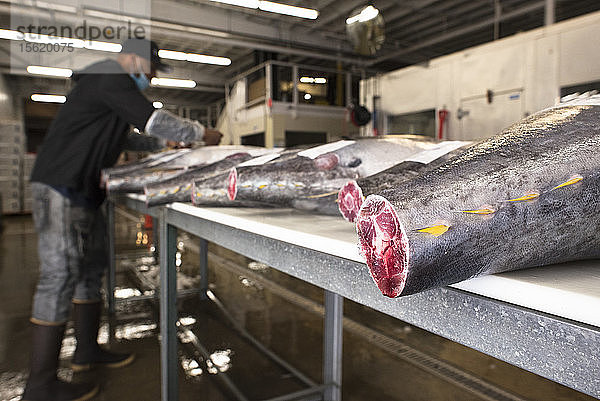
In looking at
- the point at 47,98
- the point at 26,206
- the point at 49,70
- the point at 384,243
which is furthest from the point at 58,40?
the point at 384,243

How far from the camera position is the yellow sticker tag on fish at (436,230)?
0.42 meters

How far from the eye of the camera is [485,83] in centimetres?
350

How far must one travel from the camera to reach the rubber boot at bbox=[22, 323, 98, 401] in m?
1.82

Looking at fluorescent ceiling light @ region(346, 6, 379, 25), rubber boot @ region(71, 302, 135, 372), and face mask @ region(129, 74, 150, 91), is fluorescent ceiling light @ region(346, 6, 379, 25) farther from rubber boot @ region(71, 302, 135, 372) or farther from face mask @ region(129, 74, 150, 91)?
rubber boot @ region(71, 302, 135, 372)

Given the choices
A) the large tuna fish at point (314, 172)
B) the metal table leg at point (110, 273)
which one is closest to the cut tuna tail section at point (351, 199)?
the large tuna fish at point (314, 172)

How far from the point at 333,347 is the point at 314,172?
3.97 ft

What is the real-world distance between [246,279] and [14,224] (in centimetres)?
608

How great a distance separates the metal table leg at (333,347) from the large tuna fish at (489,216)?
4.85ft

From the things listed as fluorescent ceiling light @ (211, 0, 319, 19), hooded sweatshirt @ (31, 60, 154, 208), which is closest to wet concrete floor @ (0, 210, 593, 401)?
hooded sweatshirt @ (31, 60, 154, 208)

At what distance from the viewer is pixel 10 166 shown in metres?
9.16

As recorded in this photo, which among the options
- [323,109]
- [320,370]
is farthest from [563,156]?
[323,109]

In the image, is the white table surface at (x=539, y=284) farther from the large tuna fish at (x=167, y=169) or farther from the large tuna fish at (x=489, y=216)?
the large tuna fish at (x=167, y=169)

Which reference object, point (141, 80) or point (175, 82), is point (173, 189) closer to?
point (141, 80)

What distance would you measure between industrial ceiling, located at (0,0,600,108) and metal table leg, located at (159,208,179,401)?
615cm
